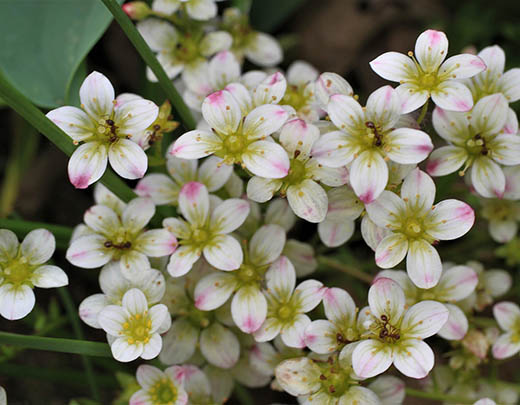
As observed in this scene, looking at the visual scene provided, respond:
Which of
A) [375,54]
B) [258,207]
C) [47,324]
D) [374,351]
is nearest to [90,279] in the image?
[47,324]

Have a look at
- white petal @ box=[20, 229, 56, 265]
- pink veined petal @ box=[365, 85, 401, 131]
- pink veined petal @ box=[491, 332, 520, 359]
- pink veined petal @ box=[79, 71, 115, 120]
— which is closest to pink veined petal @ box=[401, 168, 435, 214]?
pink veined petal @ box=[365, 85, 401, 131]

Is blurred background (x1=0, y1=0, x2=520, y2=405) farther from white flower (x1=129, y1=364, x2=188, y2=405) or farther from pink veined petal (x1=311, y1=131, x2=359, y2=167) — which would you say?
pink veined petal (x1=311, y1=131, x2=359, y2=167)

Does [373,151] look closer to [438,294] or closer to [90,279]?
[438,294]

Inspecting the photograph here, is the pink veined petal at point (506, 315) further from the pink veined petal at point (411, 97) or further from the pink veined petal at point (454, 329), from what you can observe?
the pink veined petal at point (411, 97)

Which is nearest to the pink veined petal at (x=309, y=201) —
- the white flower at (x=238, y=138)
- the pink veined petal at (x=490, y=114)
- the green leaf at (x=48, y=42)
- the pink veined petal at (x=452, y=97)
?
the white flower at (x=238, y=138)

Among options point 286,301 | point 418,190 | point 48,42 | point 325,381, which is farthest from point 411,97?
point 48,42

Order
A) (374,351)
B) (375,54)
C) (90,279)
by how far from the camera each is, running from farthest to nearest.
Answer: (375,54)
(90,279)
(374,351)

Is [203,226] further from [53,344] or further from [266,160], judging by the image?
[53,344]
